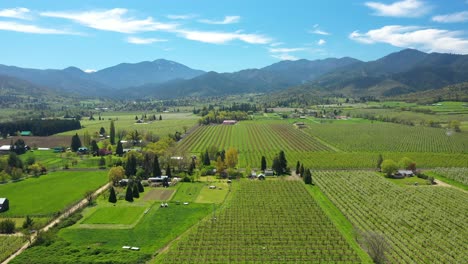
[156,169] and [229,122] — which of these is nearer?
[156,169]

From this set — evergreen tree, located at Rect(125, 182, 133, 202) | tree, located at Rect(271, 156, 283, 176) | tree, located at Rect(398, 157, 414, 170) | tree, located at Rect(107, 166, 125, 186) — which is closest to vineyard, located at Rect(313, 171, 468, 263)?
tree, located at Rect(271, 156, 283, 176)

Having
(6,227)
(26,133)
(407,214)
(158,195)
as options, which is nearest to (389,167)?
(407,214)

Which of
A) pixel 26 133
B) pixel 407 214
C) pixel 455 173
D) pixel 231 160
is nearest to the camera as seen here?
pixel 407 214

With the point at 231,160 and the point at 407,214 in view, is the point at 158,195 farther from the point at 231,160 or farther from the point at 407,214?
the point at 407,214

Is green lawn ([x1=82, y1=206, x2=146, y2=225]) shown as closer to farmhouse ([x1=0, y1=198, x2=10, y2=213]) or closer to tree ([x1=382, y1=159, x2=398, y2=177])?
farmhouse ([x1=0, y1=198, x2=10, y2=213])

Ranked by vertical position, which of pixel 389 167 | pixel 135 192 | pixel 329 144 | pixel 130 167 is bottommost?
pixel 135 192

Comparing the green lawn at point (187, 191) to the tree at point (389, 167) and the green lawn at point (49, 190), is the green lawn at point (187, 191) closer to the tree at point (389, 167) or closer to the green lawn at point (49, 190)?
the green lawn at point (49, 190)

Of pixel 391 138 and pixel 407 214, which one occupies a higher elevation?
pixel 391 138

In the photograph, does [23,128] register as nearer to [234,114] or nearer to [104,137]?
[104,137]

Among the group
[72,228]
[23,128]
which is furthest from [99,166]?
[23,128]
